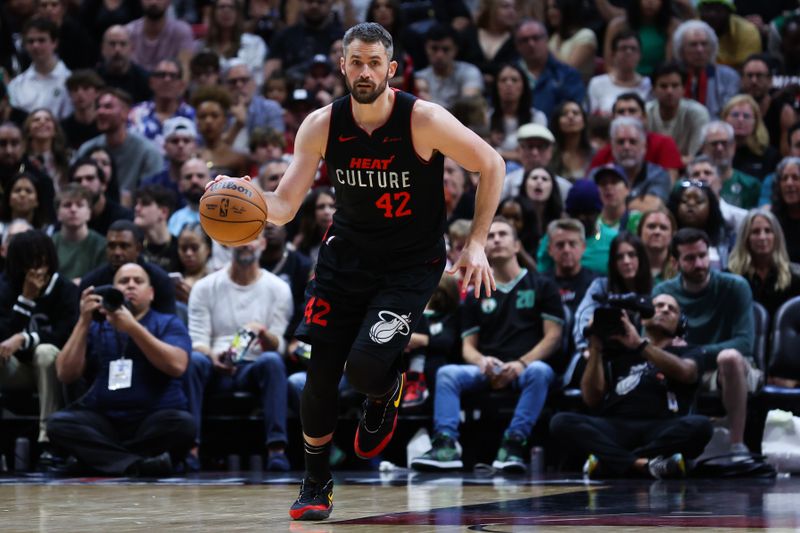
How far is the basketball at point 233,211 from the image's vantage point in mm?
5238

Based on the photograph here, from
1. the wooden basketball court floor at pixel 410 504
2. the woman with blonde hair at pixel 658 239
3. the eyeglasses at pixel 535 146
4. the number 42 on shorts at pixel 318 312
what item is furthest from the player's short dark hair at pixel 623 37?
the number 42 on shorts at pixel 318 312

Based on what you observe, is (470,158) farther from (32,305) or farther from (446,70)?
(446,70)

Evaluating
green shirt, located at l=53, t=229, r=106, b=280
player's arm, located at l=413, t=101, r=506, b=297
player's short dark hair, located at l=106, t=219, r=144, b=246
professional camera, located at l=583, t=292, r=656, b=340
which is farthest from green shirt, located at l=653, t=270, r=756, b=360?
green shirt, located at l=53, t=229, r=106, b=280

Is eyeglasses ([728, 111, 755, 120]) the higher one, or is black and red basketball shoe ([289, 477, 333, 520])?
eyeglasses ([728, 111, 755, 120])

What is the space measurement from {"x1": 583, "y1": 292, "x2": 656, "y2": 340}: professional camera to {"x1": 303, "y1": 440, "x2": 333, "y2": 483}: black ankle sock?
3.07 metres

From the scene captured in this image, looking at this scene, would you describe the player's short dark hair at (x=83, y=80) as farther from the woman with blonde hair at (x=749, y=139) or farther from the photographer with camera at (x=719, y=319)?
the photographer with camera at (x=719, y=319)

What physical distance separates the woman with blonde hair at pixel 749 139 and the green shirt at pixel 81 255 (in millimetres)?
5331

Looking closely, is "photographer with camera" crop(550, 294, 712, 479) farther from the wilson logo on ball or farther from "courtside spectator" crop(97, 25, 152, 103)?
"courtside spectator" crop(97, 25, 152, 103)

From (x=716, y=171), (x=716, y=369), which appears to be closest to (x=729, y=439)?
(x=716, y=369)

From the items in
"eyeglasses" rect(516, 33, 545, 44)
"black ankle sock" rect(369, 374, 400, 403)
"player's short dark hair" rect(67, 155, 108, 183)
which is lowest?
"black ankle sock" rect(369, 374, 400, 403)

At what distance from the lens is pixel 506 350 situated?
356 inches

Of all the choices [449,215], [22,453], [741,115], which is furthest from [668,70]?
[22,453]

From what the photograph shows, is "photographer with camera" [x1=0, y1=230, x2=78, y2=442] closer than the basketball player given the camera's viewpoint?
No

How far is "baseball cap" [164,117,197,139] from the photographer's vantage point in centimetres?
1133
